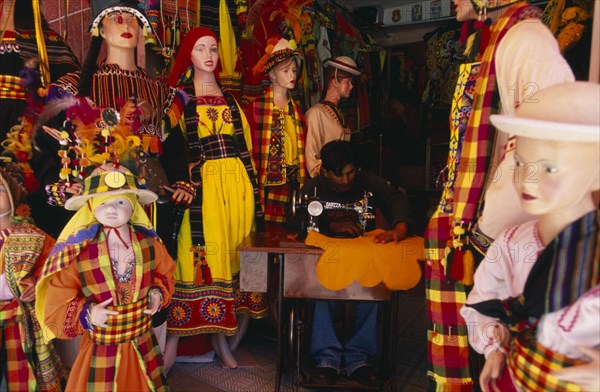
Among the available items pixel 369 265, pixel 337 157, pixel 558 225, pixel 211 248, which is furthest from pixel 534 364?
pixel 211 248

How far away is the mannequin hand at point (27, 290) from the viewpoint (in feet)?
7.07

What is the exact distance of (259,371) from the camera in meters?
3.02

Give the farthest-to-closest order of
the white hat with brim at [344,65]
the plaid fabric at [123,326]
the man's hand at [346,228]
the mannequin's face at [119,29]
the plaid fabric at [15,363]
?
the white hat with brim at [344,65] < the man's hand at [346,228] < the mannequin's face at [119,29] < the plaid fabric at [15,363] < the plaid fabric at [123,326]

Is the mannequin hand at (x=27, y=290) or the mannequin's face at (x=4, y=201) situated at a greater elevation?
the mannequin's face at (x=4, y=201)

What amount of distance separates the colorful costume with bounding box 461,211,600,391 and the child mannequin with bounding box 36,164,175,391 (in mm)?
1451

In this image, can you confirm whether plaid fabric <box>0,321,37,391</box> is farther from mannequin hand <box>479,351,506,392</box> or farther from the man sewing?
mannequin hand <box>479,351,506,392</box>

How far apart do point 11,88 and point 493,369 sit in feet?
8.62

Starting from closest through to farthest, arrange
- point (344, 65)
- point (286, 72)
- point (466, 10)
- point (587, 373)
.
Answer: point (587, 373) → point (466, 10) → point (286, 72) → point (344, 65)

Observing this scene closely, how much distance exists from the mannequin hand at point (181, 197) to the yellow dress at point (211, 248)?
107 millimetres

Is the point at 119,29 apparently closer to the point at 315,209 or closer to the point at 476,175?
the point at 315,209

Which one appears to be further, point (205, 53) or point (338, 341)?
point (338, 341)

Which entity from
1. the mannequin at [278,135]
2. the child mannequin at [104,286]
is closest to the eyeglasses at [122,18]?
the child mannequin at [104,286]

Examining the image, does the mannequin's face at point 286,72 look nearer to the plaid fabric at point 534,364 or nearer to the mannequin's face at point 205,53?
the mannequin's face at point 205,53

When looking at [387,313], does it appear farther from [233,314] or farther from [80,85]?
[80,85]
